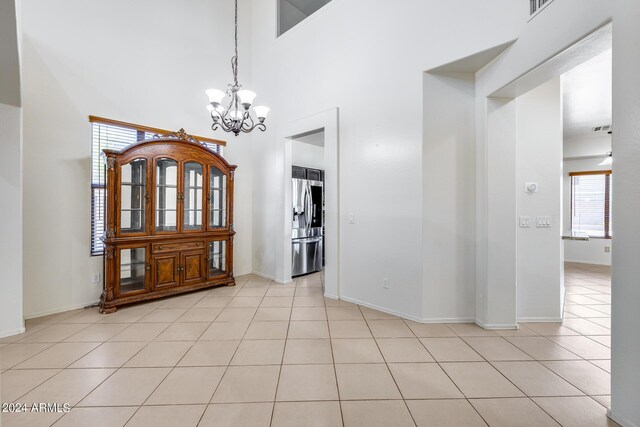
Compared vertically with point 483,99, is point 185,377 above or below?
below

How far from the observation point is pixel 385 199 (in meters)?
3.24

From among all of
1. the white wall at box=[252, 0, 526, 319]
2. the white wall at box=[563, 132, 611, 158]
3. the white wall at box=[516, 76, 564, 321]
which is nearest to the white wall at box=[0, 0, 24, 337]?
the white wall at box=[252, 0, 526, 319]

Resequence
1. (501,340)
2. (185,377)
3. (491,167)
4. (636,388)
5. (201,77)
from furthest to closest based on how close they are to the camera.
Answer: (201,77) → (491,167) → (501,340) → (185,377) → (636,388)

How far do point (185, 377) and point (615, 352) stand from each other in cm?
281

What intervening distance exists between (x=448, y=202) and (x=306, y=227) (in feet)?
8.85

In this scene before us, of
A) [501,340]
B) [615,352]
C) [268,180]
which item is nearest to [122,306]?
[268,180]

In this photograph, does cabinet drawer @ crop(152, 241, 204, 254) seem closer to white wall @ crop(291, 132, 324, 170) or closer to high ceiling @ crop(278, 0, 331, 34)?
white wall @ crop(291, 132, 324, 170)

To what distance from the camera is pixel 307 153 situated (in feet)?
17.4

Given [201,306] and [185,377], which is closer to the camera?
[185,377]

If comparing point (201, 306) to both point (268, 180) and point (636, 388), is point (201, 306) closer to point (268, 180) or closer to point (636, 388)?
point (268, 180)

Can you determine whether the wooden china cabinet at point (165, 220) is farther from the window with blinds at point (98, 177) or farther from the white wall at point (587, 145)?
the white wall at point (587, 145)

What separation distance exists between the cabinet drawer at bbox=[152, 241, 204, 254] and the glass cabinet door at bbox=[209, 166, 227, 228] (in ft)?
1.20

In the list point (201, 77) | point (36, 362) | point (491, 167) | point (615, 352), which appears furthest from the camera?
point (201, 77)

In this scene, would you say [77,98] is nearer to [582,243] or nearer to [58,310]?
[58,310]
